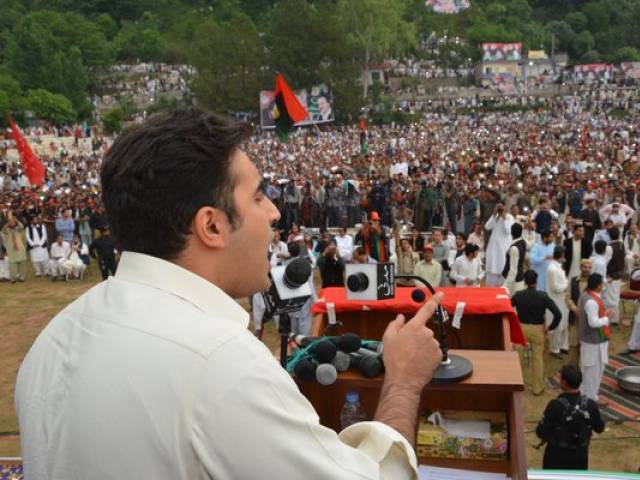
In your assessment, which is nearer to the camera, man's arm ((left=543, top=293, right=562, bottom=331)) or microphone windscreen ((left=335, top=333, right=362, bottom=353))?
microphone windscreen ((left=335, top=333, right=362, bottom=353))

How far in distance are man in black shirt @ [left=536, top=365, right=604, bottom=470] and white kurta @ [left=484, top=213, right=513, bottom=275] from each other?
4968 millimetres

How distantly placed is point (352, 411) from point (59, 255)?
468 inches

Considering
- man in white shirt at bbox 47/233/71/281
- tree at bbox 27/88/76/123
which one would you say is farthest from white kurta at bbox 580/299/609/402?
tree at bbox 27/88/76/123

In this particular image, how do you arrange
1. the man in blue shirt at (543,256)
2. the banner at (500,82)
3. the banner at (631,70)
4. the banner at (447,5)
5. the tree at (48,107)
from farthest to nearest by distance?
the banner at (447,5) < the banner at (631,70) < the banner at (500,82) < the tree at (48,107) < the man in blue shirt at (543,256)

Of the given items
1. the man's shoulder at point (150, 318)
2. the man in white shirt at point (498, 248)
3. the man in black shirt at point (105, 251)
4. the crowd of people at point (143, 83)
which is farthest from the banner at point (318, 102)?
the man's shoulder at point (150, 318)

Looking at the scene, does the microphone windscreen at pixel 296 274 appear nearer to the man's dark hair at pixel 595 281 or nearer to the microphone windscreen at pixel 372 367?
the microphone windscreen at pixel 372 367

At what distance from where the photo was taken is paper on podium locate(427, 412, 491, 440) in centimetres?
232

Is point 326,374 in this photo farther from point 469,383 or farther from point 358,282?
point 469,383

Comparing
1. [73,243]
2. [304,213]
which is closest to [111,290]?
[73,243]

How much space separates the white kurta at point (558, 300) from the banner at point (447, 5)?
3471 inches

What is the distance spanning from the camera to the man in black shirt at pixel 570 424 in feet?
14.5

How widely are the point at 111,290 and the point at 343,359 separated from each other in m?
1.20

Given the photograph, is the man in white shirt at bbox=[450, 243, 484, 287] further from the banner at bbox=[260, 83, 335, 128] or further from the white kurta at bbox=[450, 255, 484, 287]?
the banner at bbox=[260, 83, 335, 128]

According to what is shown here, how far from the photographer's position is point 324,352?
7.02 ft
